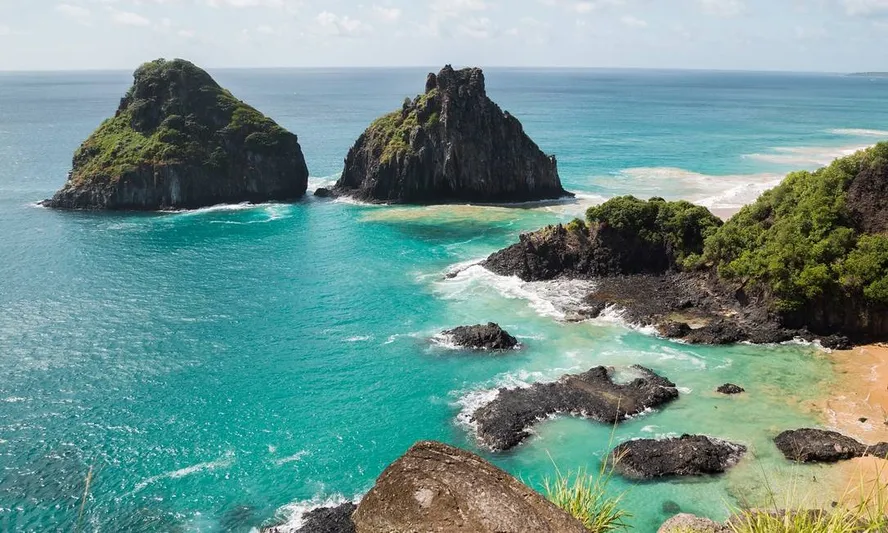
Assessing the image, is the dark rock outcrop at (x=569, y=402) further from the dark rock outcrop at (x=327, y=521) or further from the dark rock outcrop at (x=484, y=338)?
the dark rock outcrop at (x=327, y=521)

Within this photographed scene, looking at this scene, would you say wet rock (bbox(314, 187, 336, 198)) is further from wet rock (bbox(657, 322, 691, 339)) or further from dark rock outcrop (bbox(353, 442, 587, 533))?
dark rock outcrop (bbox(353, 442, 587, 533))

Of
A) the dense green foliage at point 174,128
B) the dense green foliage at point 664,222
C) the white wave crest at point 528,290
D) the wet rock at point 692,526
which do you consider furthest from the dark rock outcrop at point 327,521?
the dense green foliage at point 174,128

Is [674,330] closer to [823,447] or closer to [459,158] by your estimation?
[823,447]

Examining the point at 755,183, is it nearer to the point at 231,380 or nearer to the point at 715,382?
the point at 715,382

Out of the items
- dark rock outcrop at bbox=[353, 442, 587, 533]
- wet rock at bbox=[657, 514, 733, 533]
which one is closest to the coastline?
wet rock at bbox=[657, 514, 733, 533]

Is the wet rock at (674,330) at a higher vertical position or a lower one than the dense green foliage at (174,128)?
lower

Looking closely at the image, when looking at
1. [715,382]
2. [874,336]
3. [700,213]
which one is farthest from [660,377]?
[700,213]
